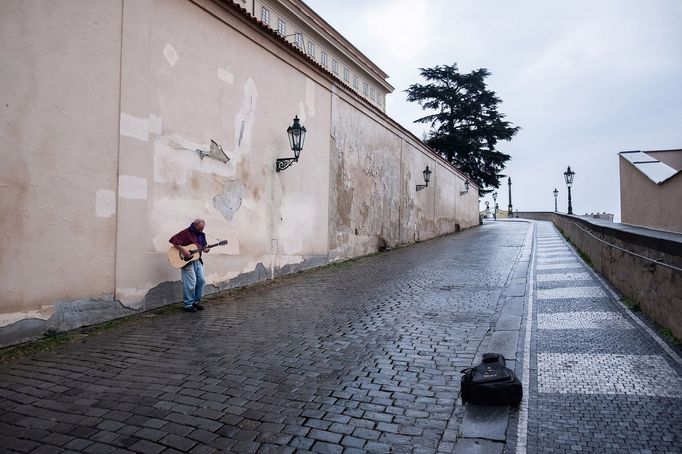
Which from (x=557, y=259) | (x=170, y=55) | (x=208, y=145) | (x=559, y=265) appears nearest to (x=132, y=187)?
(x=208, y=145)

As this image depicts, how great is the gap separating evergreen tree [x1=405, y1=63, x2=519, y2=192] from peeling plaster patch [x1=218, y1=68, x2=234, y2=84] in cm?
3594

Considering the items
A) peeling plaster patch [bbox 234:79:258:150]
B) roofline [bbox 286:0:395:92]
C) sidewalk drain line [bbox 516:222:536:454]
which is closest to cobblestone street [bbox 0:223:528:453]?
sidewalk drain line [bbox 516:222:536:454]

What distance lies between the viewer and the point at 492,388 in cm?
376

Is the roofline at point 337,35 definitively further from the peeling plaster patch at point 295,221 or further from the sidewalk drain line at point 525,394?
the sidewalk drain line at point 525,394

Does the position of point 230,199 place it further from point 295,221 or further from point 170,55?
point 170,55

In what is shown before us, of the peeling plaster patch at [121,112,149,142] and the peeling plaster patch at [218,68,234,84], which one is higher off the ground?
the peeling plaster patch at [218,68,234,84]

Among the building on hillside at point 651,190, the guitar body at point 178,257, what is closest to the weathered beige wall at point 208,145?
the guitar body at point 178,257

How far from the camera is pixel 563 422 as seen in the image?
134 inches

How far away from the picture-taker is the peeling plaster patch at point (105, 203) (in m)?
6.48

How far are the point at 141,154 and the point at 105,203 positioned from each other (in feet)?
3.38

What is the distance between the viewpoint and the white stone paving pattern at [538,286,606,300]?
26.1 feet

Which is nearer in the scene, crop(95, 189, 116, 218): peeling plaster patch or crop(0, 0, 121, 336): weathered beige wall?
crop(0, 0, 121, 336): weathered beige wall

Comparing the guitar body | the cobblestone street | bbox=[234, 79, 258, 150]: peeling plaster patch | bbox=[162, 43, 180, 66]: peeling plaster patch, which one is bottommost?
the cobblestone street

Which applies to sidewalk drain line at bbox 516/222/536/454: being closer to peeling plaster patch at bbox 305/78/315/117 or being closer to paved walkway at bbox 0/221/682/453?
paved walkway at bbox 0/221/682/453
